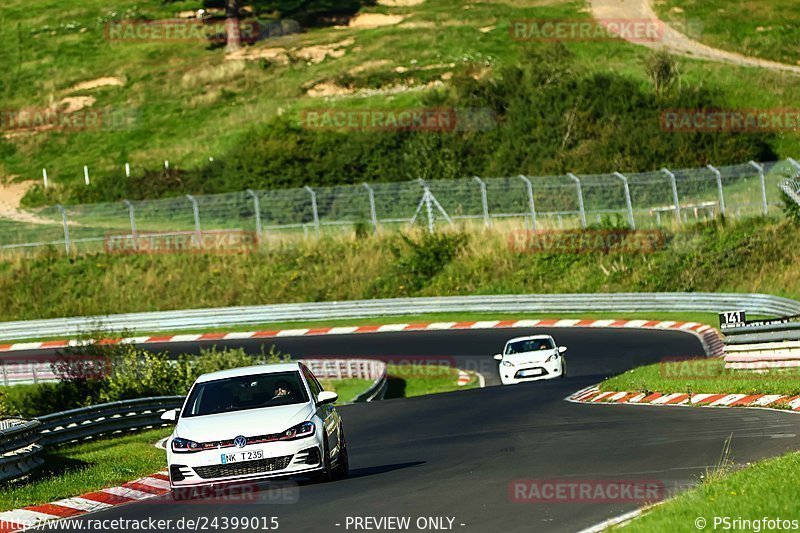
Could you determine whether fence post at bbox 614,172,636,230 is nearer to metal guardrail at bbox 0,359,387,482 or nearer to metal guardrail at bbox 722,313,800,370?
metal guardrail at bbox 0,359,387,482

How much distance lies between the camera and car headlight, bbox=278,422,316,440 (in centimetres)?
1355

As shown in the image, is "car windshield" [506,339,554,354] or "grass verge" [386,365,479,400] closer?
"car windshield" [506,339,554,354]

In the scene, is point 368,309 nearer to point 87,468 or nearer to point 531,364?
point 531,364

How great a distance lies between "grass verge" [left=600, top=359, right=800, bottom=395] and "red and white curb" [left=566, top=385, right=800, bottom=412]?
0.14 metres

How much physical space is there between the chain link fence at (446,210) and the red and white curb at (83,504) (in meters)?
30.9

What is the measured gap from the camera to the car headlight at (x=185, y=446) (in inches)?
535

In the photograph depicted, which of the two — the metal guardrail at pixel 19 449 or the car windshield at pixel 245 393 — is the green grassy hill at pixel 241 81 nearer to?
the metal guardrail at pixel 19 449

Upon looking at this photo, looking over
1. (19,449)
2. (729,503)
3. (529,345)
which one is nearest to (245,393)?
(19,449)

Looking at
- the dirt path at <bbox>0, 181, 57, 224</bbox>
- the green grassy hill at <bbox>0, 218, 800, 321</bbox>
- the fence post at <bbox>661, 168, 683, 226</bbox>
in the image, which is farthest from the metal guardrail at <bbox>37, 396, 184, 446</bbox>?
the dirt path at <bbox>0, 181, 57, 224</bbox>

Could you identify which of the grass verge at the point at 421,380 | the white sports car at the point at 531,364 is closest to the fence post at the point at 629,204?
the grass verge at the point at 421,380

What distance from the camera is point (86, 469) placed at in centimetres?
1870

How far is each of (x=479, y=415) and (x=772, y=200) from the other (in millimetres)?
26558

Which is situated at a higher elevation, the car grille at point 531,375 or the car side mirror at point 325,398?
the car side mirror at point 325,398

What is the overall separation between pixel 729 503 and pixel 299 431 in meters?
5.35
